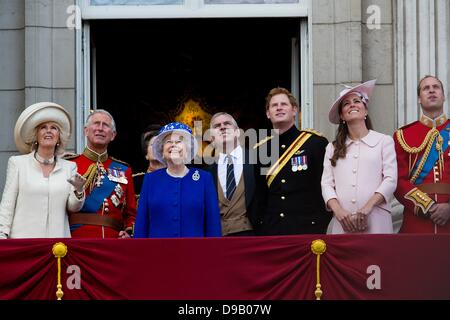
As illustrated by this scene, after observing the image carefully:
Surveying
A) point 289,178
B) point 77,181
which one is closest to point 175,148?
point 77,181

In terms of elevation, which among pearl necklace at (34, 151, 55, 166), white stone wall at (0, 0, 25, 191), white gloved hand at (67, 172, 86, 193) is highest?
white stone wall at (0, 0, 25, 191)

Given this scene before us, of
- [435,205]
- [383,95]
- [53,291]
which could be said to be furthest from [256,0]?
[53,291]

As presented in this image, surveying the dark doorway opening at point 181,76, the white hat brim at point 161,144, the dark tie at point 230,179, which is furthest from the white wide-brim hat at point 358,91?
the dark doorway opening at point 181,76

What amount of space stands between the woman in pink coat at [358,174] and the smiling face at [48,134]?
2.22m

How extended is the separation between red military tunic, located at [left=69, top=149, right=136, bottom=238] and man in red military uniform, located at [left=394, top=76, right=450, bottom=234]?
7.60 ft

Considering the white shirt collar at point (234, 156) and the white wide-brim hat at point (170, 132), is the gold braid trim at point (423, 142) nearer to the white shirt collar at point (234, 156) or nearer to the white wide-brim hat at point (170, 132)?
the white shirt collar at point (234, 156)

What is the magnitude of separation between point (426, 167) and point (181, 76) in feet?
22.8

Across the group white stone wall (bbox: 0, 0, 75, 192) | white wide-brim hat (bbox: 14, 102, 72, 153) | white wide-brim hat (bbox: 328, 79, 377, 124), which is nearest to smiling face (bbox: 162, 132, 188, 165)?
white wide-brim hat (bbox: 14, 102, 72, 153)

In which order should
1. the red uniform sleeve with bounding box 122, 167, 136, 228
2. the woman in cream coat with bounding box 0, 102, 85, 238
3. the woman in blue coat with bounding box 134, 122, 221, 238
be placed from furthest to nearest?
1. the red uniform sleeve with bounding box 122, 167, 136, 228
2. the woman in cream coat with bounding box 0, 102, 85, 238
3. the woman in blue coat with bounding box 134, 122, 221, 238

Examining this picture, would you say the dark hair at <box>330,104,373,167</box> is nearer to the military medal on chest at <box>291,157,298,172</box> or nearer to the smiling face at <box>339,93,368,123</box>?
the smiling face at <box>339,93,368,123</box>

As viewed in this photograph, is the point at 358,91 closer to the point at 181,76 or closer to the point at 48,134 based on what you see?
the point at 48,134

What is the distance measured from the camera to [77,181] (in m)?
9.55

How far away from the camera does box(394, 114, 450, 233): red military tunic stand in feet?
32.1

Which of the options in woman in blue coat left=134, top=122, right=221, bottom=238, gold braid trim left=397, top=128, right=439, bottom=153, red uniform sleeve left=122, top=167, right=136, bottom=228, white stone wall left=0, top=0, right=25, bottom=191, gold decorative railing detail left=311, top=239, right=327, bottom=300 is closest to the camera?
gold decorative railing detail left=311, top=239, right=327, bottom=300
